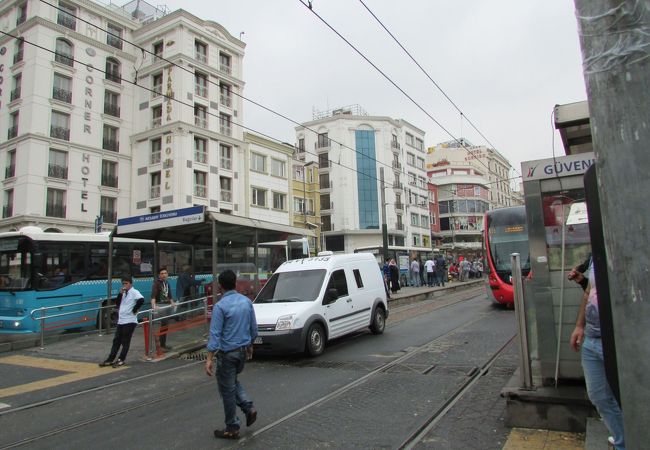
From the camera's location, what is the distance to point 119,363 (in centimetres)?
963

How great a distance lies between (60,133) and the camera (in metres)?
33.9

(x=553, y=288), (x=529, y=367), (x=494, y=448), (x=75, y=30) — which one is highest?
(x=75, y=30)

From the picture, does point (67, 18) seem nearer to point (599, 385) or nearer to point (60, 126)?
point (60, 126)

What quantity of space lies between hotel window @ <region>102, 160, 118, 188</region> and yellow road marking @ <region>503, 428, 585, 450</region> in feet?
121

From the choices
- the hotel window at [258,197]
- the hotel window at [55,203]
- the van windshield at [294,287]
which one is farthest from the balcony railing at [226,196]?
the van windshield at [294,287]

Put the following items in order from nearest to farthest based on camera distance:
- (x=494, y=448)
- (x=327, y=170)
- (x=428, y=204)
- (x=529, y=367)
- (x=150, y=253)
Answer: (x=494, y=448)
(x=529, y=367)
(x=150, y=253)
(x=327, y=170)
(x=428, y=204)

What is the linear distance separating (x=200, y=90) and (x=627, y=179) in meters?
40.0

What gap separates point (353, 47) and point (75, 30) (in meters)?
32.5

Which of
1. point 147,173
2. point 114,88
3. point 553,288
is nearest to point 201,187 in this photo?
point 147,173

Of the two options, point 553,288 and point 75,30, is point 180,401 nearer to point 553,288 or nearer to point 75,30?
point 553,288

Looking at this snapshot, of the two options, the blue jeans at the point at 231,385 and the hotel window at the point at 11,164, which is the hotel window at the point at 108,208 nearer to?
the hotel window at the point at 11,164

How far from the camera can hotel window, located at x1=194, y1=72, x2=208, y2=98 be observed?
126ft

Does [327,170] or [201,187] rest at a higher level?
[327,170]

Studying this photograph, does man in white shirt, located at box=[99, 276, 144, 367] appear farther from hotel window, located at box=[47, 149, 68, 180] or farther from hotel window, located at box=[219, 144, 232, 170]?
hotel window, located at box=[219, 144, 232, 170]
